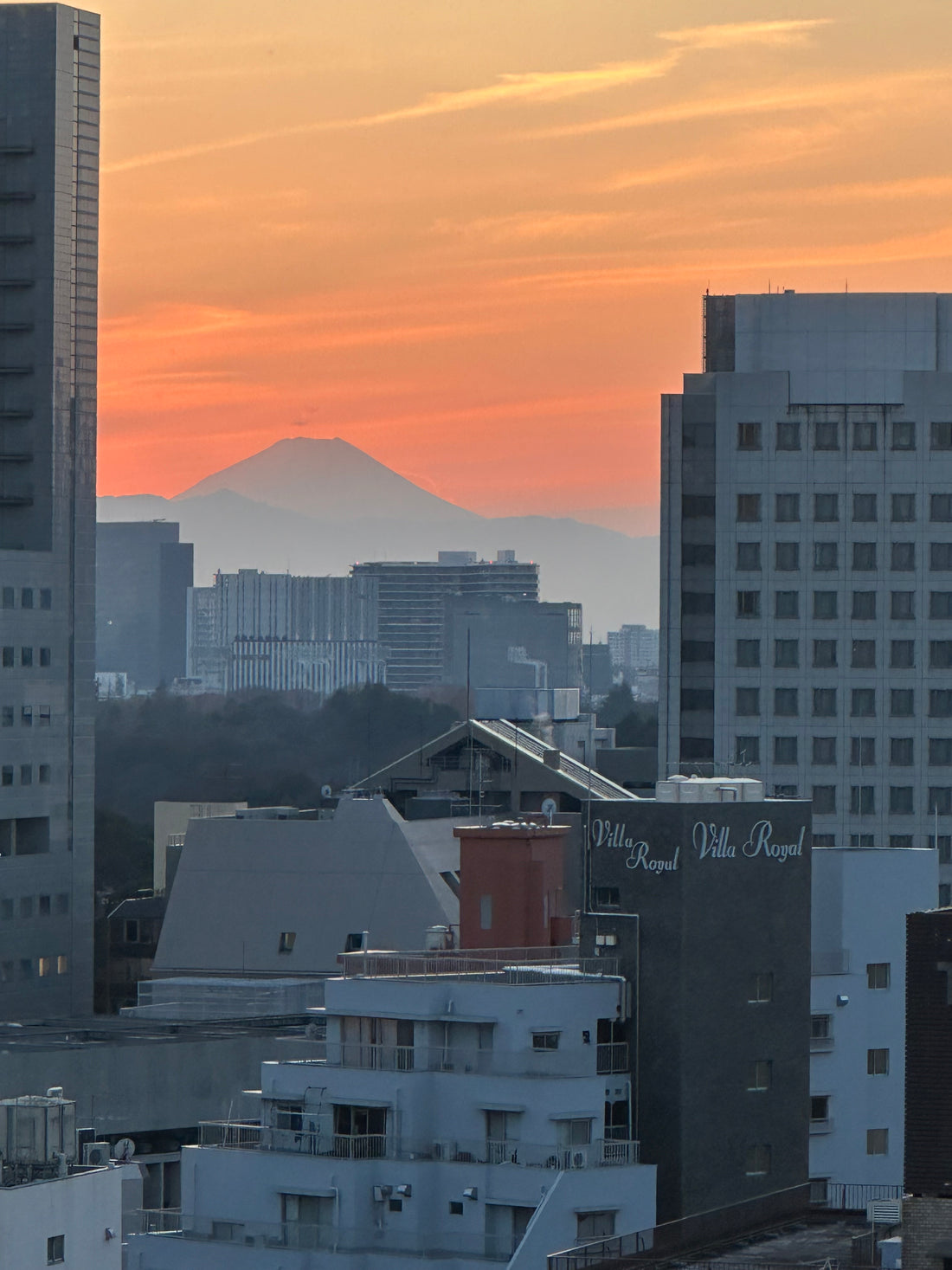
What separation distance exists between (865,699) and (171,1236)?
70313mm

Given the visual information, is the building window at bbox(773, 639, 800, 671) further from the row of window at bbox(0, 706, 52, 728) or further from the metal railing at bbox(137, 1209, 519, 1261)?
the metal railing at bbox(137, 1209, 519, 1261)

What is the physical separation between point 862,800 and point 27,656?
44.6 meters

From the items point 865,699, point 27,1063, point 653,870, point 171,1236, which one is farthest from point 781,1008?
point 865,699

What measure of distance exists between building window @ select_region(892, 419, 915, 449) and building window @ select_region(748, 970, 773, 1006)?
66.1 m

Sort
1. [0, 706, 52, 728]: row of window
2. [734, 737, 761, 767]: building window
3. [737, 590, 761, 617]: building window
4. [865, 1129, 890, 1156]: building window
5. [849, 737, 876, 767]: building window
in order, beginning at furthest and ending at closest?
[0, 706, 52, 728]: row of window
[737, 590, 761, 617]: building window
[734, 737, 761, 767]: building window
[849, 737, 876, 767]: building window
[865, 1129, 890, 1156]: building window

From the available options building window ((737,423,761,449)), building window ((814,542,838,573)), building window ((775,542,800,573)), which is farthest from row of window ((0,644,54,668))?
building window ((814,542,838,573))

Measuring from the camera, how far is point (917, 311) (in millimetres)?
132875

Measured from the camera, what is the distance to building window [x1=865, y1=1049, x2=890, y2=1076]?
76375mm

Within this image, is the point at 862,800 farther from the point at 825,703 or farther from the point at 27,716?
the point at 27,716

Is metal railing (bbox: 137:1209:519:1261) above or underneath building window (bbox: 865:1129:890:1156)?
underneath

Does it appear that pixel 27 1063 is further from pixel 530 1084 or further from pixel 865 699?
pixel 865 699

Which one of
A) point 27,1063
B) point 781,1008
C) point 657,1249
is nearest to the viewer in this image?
point 657,1249

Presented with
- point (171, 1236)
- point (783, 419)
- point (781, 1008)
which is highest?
point (783, 419)

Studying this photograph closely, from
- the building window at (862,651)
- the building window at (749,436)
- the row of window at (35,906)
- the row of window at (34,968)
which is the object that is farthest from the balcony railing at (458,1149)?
the row of window at (35,906)
